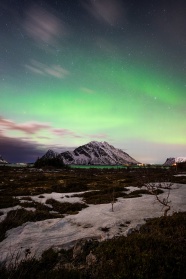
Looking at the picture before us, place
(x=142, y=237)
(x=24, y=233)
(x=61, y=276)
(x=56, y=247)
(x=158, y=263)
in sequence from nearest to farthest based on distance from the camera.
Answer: (x=158, y=263) < (x=61, y=276) < (x=142, y=237) < (x=56, y=247) < (x=24, y=233)

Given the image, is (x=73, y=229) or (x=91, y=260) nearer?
(x=91, y=260)

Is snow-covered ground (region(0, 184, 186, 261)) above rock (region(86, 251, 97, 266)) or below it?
below

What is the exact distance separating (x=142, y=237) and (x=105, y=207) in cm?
1054

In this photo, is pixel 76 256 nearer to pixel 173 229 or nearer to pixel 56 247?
pixel 56 247

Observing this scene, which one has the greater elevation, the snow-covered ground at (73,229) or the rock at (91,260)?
the rock at (91,260)

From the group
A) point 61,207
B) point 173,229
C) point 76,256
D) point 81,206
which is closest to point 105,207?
point 81,206

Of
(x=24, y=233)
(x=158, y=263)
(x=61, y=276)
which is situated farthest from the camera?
(x=24, y=233)

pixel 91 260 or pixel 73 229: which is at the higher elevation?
pixel 91 260

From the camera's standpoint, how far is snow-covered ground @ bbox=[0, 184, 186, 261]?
31.3 feet

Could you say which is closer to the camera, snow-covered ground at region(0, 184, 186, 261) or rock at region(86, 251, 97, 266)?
rock at region(86, 251, 97, 266)

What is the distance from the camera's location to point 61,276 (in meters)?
→ 6.36

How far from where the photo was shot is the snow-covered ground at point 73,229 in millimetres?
9539

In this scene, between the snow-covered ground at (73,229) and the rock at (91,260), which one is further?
the snow-covered ground at (73,229)

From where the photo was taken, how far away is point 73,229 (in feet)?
39.8
